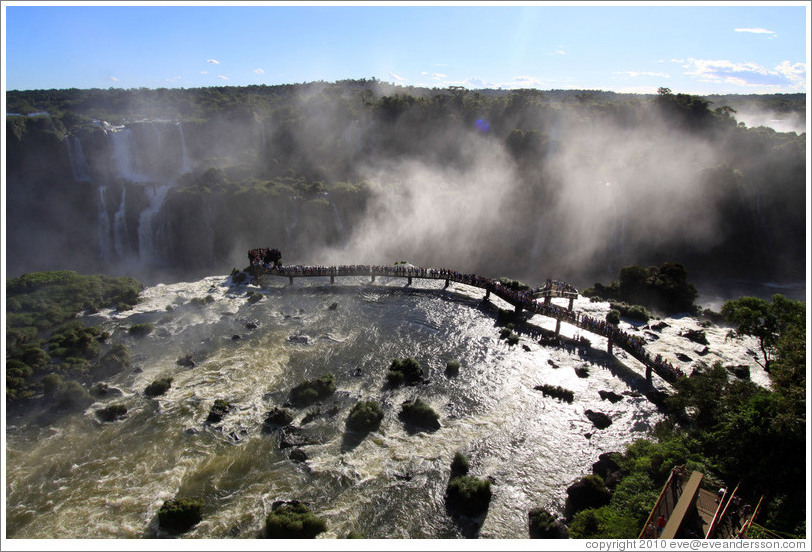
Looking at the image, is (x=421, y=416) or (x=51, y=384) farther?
(x=51, y=384)

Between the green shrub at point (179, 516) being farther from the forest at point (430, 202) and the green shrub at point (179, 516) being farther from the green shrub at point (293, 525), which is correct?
the forest at point (430, 202)

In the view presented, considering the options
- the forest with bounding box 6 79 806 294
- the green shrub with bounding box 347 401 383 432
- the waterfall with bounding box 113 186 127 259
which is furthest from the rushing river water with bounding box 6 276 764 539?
the forest with bounding box 6 79 806 294

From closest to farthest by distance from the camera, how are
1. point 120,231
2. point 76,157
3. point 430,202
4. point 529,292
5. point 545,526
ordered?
point 545,526, point 529,292, point 120,231, point 430,202, point 76,157

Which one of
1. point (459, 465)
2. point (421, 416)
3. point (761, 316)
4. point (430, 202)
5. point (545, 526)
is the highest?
point (430, 202)

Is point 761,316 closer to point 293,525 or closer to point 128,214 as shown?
point 293,525

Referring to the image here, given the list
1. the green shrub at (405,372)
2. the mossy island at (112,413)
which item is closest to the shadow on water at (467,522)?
the green shrub at (405,372)

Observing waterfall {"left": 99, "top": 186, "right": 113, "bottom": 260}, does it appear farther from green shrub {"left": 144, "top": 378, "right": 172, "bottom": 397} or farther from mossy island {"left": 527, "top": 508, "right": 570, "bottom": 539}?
mossy island {"left": 527, "top": 508, "right": 570, "bottom": 539}

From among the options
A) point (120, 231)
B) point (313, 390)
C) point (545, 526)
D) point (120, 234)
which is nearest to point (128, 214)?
point (120, 231)
